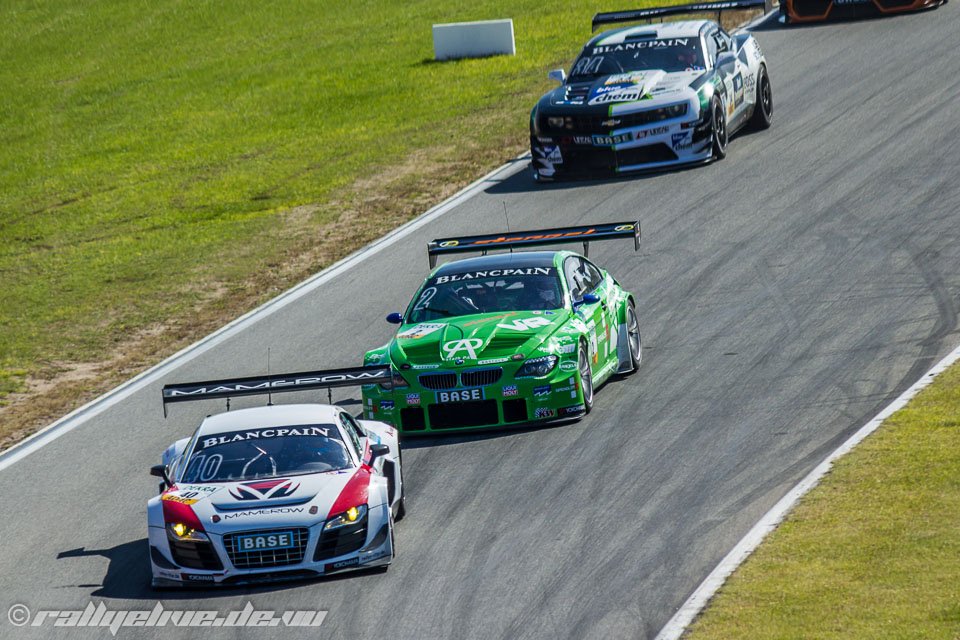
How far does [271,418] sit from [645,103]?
1117cm

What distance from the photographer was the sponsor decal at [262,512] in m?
10.6

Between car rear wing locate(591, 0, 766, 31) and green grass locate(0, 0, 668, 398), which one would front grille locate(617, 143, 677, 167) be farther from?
green grass locate(0, 0, 668, 398)

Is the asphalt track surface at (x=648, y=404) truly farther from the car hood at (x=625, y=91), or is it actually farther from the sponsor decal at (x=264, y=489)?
the car hood at (x=625, y=91)

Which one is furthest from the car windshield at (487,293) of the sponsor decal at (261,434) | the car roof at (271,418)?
the sponsor decal at (261,434)

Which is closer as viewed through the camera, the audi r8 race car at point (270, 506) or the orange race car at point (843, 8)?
the audi r8 race car at point (270, 506)

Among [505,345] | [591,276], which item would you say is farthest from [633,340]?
[505,345]

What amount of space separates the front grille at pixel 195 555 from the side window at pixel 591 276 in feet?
19.3

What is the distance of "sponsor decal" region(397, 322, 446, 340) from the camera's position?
14352mm

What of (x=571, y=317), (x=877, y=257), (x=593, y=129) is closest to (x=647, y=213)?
(x=593, y=129)

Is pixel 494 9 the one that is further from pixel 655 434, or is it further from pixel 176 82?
pixel 655 434

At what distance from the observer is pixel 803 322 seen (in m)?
16.3

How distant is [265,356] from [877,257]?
7.31m

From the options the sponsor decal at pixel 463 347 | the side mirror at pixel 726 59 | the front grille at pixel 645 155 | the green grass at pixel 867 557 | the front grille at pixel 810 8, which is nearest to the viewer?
the green grass at pixel 867 557

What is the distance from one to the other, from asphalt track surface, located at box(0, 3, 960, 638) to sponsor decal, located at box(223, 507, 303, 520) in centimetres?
52
